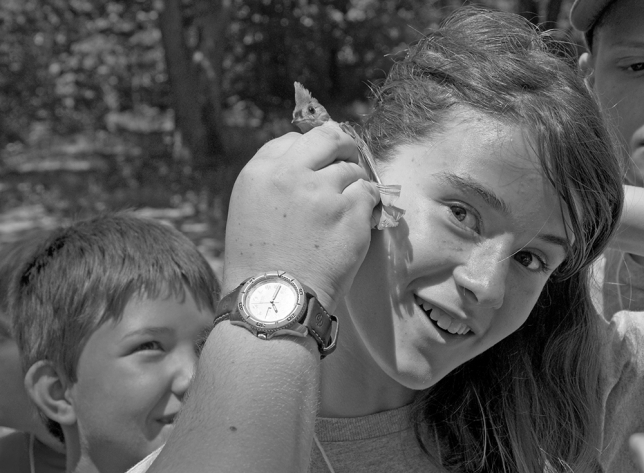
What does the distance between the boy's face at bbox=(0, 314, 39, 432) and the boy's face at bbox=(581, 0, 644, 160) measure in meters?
2.12

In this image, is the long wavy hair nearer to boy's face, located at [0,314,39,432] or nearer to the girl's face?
the girl's face

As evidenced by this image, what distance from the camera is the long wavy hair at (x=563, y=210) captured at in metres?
1.67

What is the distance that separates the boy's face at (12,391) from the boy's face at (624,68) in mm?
2121

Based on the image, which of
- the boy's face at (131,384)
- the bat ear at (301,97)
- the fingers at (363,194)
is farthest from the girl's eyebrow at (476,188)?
the boy's face at (131,384)

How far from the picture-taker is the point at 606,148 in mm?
1737

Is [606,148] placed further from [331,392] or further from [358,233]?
[331,392]

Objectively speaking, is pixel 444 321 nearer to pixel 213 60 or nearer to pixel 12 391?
pixel 12 391

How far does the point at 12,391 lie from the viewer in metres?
2.54

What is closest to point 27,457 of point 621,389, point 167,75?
point 621,389

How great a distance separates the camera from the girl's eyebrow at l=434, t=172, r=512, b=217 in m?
1.59

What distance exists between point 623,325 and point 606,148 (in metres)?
0.66

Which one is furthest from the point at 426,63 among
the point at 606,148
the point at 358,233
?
the point at 358,233

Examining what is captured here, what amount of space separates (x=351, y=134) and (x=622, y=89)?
1.18 m

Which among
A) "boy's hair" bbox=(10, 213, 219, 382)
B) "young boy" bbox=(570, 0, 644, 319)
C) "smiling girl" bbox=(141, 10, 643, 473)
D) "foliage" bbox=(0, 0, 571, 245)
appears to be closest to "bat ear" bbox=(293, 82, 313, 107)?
"smiling girl" bbox=(141, 10, 643, 473)
